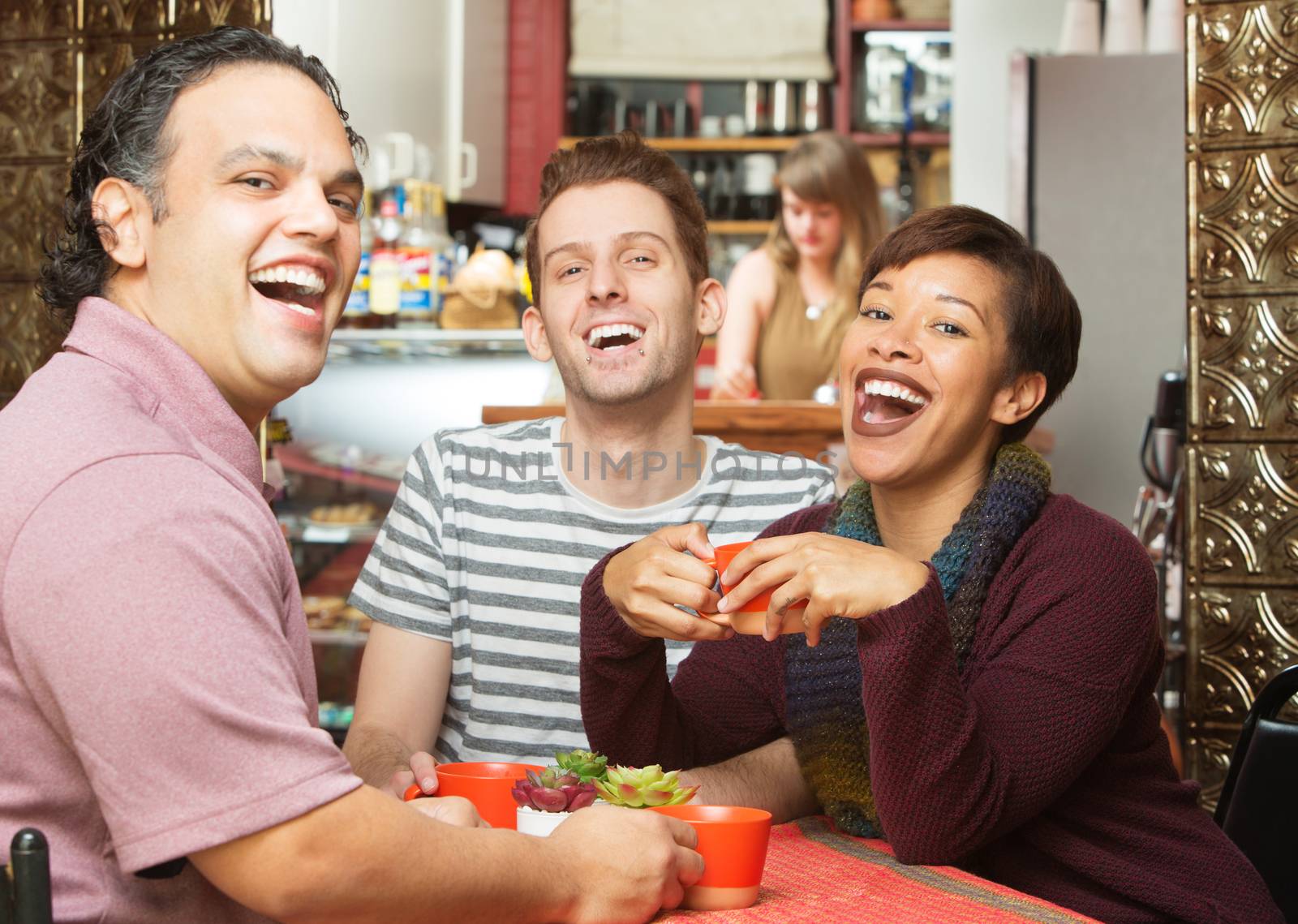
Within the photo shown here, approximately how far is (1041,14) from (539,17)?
2.44 metres

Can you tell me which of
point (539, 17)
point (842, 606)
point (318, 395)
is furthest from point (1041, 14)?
point (842, 606)

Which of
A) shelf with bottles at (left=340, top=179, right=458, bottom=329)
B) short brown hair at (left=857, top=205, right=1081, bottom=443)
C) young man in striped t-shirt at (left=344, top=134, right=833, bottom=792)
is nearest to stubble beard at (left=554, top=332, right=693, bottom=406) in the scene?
young man in striped t-shirt at (left=344, top=134, right=833, bottom=792)

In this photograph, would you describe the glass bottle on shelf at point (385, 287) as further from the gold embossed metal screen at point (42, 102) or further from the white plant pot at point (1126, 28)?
the white plant pot at point (1126, 28)

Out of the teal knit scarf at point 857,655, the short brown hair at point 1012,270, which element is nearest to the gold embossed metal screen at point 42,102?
the short brown hair at point 1012,270

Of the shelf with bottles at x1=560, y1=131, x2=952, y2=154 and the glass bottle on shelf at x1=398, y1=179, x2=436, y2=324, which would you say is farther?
the shelf with bottles at x1=560, y1=131, x2=952, y2=154

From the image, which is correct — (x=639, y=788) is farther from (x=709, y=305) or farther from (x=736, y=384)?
(x=736, y=384)

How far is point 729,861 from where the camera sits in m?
1.07

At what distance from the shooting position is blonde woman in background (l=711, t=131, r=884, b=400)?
4.35 m

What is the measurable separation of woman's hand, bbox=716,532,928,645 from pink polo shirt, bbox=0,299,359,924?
47 cm

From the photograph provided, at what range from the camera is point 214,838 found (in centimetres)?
87

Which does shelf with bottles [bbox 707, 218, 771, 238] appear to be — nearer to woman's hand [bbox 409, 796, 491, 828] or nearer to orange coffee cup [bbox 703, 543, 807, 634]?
orange coffee cup [bbox 703, 543, 807, 634]

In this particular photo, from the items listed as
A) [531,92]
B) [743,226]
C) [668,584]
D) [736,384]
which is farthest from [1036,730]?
[531,92]

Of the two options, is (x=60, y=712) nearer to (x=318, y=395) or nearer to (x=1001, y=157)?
(x=318, y=395)

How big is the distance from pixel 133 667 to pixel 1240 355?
6.37ft
